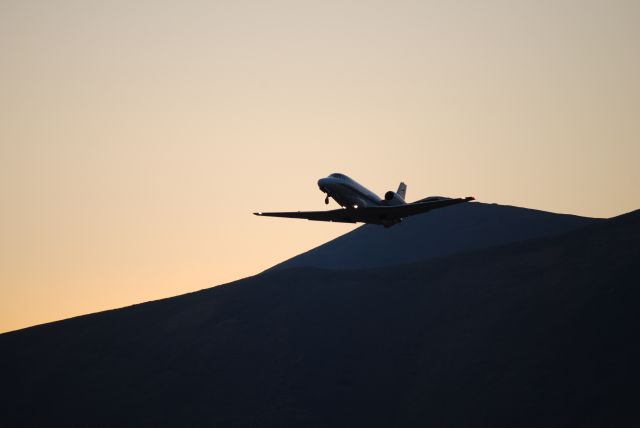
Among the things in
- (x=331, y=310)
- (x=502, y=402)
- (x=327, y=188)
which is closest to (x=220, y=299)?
(x=331, y=310)

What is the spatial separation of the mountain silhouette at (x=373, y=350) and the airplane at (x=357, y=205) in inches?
2998

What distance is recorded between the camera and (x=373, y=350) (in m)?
163

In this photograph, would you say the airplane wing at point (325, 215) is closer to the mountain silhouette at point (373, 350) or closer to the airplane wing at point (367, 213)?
the airplane wing at point (367, 213)

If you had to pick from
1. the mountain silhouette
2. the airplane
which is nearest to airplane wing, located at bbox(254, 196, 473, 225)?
the airplane

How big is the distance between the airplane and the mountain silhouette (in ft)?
250

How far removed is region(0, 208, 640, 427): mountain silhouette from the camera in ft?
449

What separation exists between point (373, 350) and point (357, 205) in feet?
353

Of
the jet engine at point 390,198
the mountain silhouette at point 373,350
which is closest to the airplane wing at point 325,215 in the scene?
the jet engine at point 390,198

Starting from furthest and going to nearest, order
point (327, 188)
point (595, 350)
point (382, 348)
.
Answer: point (382, 348) → point (595, 350) → point (327, 188)

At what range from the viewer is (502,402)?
134875mm

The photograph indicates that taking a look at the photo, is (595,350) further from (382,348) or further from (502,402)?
(382,348)

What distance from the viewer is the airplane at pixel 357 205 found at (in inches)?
2243

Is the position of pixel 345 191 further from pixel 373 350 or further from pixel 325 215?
pixel 373 350

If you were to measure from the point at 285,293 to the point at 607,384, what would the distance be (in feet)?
257
